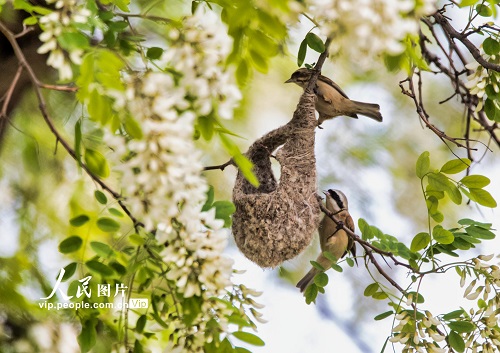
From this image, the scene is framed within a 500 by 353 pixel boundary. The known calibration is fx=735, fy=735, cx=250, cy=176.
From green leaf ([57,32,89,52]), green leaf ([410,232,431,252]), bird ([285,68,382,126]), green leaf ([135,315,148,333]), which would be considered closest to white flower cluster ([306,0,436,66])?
green leaf ([57,32,89,52])

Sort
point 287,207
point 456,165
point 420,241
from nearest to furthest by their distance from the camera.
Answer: point 456,165 → point 420,241 → point 287,207

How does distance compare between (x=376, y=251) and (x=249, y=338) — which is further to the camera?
(x=376, y=251)

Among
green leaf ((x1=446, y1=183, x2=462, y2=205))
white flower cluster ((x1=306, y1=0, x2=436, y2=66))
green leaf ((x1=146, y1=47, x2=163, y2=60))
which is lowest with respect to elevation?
white flower cluster ((x1=306, y1=0, x2=436, y2=66))

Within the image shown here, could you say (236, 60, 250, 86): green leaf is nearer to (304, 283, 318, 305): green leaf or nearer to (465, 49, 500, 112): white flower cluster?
(465, 49, 500, 112): white flower cluster

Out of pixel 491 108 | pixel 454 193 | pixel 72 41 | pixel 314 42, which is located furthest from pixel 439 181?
pixel 72 41

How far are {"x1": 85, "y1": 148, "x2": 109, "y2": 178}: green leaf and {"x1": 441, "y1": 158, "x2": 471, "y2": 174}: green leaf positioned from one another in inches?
36.7

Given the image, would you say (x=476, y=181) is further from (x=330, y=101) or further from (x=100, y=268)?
(x=100, y=268)

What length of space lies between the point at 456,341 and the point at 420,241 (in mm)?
288

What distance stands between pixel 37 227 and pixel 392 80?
1.83 m

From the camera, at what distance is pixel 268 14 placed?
1.16 meters

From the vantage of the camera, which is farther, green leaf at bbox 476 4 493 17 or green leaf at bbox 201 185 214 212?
green leaf at bbox 476 4 493 17

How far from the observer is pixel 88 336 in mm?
1658

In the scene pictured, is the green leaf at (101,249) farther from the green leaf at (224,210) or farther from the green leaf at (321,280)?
the green leaf at (321,280)

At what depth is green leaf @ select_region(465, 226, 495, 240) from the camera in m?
2.07
